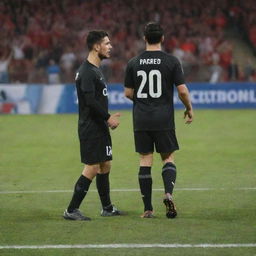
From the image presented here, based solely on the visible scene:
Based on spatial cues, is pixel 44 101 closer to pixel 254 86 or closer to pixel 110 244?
pixel 254 86

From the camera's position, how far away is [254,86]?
26.1m

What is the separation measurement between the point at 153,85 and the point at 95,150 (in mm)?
950

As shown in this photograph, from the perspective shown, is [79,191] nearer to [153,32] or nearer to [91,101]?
[91,101]

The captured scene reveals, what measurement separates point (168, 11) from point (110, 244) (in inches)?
1003

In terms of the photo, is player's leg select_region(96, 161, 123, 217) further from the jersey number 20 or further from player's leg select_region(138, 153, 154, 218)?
the jersey number 20

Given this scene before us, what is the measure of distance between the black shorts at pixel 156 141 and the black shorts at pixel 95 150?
0.40 metres

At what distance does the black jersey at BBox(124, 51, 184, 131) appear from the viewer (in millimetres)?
8805

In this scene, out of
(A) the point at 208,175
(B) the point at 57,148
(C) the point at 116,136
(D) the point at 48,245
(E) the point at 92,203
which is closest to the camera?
Answer: (D) the point at 48,245

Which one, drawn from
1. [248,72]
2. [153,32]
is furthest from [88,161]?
[248,72]

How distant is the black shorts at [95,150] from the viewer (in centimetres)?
873

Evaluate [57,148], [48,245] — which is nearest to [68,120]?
[57,148]

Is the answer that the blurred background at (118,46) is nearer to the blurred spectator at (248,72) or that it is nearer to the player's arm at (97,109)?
the blurred spectator at (248,72)

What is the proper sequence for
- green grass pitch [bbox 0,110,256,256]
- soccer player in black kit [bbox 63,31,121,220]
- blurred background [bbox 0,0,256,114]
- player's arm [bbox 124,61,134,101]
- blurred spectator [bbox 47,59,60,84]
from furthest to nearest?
blurred spectator [bbox 47,59,60,84] < blurred background [bbox 0,0,256,114] < player's arm [bbox 124,61,134,101] < soccer player in black kit [bbox 63,31,121,220] < green grass pitch [bbox 0,110,256,256]

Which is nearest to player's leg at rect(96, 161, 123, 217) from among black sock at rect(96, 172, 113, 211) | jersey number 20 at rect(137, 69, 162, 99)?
black sock at rect(96, 172, 113, 211)
